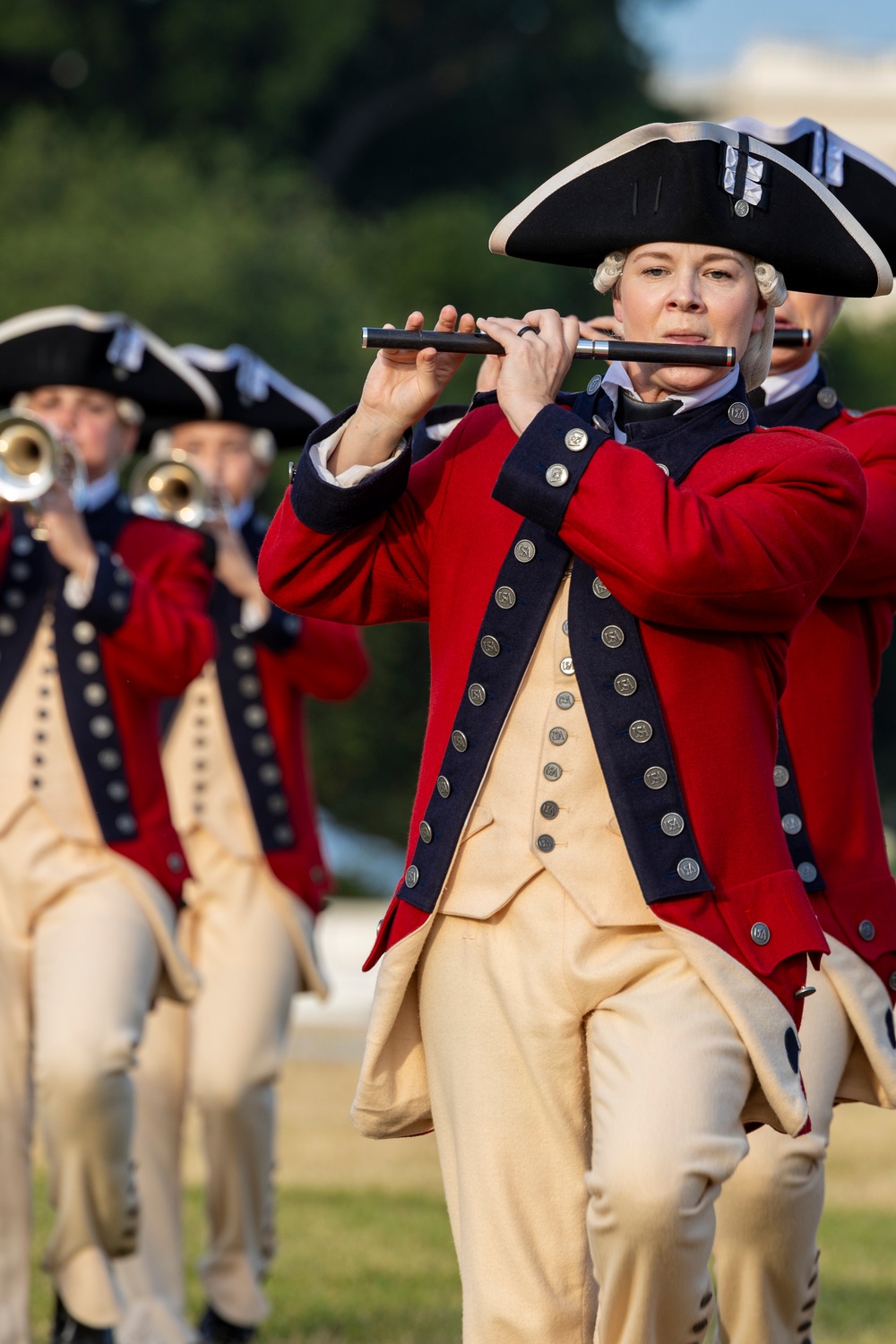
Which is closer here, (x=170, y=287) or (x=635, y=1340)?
(x=635, y=1340)

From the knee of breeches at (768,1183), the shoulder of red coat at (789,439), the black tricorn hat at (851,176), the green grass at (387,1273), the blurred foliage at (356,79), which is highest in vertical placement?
the blurred foliage at (356,79)

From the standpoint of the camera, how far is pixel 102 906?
6.41m

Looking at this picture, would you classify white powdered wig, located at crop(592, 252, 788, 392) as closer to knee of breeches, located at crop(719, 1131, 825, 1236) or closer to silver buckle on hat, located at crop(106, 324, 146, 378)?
knee of breeches, located at crop(719, 1131, 825, 1236)

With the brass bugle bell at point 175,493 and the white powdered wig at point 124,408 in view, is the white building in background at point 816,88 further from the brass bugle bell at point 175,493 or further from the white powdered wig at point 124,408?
the white powdered wig at point 124,408

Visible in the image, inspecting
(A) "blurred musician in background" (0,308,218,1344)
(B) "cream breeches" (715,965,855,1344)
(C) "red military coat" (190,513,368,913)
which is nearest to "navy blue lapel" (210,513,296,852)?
(C) "red military coat" (190,513,368,913)

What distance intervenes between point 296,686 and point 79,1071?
7.81 feet

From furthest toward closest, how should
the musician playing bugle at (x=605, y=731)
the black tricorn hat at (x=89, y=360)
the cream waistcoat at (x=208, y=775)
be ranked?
the cream waistcoat at (x=208, y=775), the black tricorn hat at (x=89, y=360), the musician playing bugle at (x=605, y=731)

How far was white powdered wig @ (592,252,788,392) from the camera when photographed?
430 cm

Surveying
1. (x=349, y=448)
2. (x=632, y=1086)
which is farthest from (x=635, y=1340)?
(x=349, y=448)

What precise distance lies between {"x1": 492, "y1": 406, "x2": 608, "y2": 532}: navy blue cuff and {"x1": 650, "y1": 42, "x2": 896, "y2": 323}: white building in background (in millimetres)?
50709

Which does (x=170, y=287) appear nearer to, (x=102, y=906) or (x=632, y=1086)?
(x=102, y=906)

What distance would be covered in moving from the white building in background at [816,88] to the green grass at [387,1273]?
150 ft

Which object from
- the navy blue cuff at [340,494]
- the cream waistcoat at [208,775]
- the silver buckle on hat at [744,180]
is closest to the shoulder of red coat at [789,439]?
the silver buckle on hat at [744,180]

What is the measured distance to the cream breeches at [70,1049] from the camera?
6.18 metres
